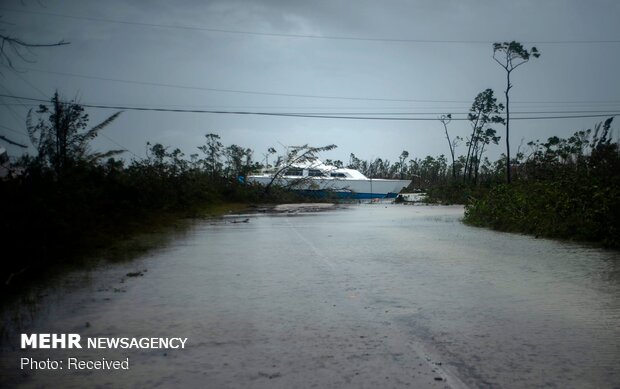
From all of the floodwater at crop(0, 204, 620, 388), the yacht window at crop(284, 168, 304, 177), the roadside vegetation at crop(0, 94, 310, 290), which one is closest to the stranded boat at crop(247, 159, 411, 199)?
the yacht window at crop(284, 168, 304, 177)

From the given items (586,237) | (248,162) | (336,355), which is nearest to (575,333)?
(336,355)


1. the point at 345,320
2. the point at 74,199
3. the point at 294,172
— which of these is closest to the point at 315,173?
the point at 294,172

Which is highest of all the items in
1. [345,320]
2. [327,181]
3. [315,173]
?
[315,173]

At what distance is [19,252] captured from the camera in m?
7.11

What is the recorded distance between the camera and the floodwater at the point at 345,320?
3334mm

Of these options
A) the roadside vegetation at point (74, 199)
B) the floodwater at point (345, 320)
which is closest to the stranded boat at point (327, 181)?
the roadside vegetation at point (74, 199)

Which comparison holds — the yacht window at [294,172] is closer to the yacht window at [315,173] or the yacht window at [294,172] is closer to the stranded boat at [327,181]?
the stranded boat at [327,181]

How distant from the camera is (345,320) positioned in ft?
15.2

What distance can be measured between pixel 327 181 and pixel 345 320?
35.0 m

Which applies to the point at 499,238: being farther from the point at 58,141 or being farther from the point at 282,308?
the point at 58,141

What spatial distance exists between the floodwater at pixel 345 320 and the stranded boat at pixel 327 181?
28.4 meters

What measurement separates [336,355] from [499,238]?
9.43 m

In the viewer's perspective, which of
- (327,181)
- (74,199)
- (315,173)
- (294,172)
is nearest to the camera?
(74,199)

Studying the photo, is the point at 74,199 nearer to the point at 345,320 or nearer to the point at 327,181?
the point at 345,320
